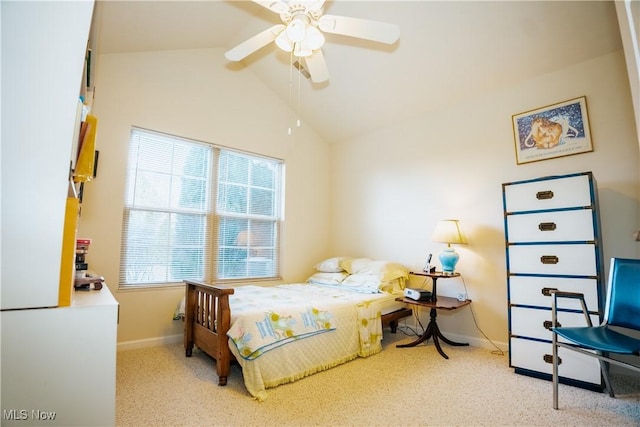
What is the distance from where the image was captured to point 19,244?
3.07 feet

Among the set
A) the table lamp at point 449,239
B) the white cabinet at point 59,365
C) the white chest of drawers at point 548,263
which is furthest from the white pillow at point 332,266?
the white cabinet at point 59,365

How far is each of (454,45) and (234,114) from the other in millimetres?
2566

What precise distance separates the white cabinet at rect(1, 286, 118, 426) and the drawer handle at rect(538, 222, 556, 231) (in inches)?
111

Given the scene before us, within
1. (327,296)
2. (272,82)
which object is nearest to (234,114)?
(272,82)

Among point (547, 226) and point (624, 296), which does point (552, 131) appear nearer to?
point (547, 226)

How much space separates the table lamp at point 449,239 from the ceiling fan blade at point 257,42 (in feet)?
7.71

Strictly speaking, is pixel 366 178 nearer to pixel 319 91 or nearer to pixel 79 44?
pixel 319 91

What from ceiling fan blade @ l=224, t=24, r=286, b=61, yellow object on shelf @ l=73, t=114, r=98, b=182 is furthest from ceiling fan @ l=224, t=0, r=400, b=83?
yellow object on shelf @ l=73, t=114, r=98, b=182

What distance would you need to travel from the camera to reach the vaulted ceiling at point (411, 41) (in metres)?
2.47

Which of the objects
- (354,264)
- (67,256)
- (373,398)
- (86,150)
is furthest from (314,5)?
(354,264)

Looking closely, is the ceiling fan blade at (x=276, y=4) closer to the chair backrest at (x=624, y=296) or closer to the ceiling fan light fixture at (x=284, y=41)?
the ceiling fan light fixture at (x=284, y=41)

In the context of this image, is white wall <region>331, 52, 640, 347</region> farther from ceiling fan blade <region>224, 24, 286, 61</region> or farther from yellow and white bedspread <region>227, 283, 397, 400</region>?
ceiling fan blade <region>224, 24, 286, 61</region>

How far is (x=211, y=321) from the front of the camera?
2453mm

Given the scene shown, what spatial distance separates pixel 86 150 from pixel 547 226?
10.1 feet
